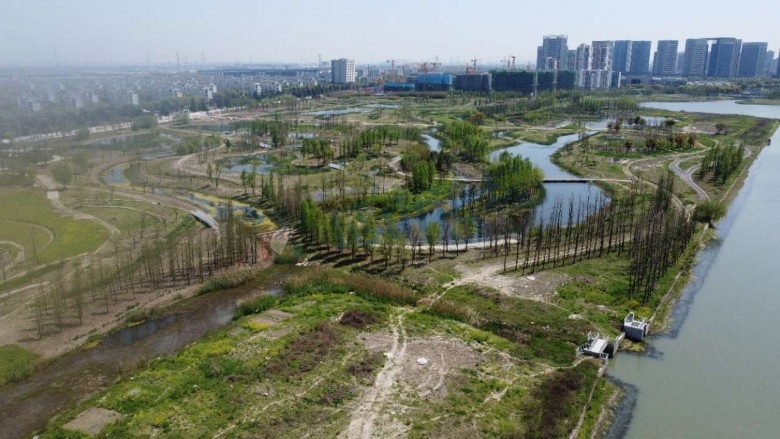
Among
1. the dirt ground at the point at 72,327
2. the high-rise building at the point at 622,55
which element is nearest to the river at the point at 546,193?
the dirt ground at the point at 72,327

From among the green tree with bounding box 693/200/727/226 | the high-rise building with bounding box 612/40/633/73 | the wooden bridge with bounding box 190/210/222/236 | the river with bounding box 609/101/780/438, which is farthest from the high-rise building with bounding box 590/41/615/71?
the wooden bridge with bounding box 190/210/222/236

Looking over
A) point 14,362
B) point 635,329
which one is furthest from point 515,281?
point 14,362

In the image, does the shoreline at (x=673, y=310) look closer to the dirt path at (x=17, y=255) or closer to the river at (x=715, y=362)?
the river at (x=715, y=362)

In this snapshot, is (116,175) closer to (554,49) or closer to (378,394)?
(378,394)

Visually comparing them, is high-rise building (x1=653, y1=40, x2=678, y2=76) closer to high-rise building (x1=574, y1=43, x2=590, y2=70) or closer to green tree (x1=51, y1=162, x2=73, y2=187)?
high-rise building (x1=574, y1=43, x2=590, y2=70)

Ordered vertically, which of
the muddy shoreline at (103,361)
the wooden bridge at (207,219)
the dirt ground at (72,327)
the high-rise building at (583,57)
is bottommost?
the muddy shoreline at (103,361)

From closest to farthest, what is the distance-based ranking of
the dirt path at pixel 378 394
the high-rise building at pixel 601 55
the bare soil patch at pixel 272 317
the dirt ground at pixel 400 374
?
the dirt path at pixel 378 394
the dirt ground at pixel 400 374
the bare soil patch at pixel 272 317
the high-rise building at pixel 601 55
